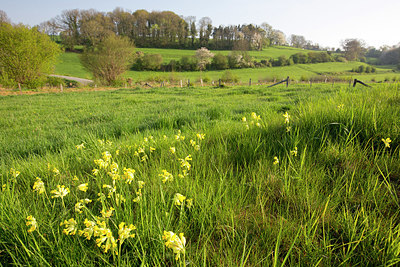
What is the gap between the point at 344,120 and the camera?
8.37ft

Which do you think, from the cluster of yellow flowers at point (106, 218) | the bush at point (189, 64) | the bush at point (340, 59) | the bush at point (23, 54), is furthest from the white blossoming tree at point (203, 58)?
the cluster of yellow flowers at point (106, 218)

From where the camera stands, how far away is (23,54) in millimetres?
27484

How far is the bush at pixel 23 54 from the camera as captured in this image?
2658 cm

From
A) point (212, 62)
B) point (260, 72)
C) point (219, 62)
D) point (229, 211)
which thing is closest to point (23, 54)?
point (229, 211)

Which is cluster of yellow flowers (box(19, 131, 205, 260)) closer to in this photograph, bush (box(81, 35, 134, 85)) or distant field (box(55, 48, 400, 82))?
bush (box(81, 35, 134, 85))

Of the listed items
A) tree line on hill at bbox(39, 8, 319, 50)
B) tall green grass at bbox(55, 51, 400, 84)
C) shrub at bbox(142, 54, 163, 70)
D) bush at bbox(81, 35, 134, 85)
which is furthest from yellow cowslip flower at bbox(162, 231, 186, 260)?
tree line on hill at bbox(39, 8, 319, 50)

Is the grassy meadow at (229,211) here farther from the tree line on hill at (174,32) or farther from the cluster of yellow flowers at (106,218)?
the tree line on hill at (174,32)

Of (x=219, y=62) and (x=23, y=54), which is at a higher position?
(x=219, y=62)

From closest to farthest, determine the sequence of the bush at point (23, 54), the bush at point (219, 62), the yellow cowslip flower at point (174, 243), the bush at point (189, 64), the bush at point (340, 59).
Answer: the yellow cowslip flower at point (174, 243) < the bush at point (23, 54) < the bush at point (189, 64) < the bush at point (219, 62) < the bush at point (340, 59)

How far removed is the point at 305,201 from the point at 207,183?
742mm

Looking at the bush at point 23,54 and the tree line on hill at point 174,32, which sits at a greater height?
the tree line on hill at point 174,32

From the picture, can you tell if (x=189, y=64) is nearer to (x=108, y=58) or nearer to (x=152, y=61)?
(x=152, y=61)

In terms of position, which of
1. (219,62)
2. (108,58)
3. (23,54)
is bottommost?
(23,54)

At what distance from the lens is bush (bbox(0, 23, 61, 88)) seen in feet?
87.2
